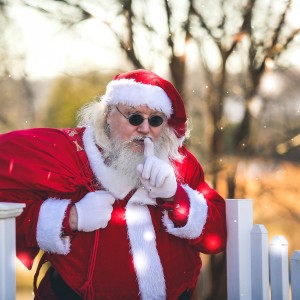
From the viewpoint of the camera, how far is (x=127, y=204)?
231cm

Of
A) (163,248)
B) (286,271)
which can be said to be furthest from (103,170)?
(286,271)

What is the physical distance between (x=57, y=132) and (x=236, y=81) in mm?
2165

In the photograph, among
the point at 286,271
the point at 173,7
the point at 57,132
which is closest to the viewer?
the point at 286,271

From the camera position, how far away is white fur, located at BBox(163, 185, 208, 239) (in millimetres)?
2273

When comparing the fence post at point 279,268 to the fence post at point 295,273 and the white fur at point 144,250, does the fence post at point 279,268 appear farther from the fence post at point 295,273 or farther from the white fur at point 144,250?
the white fur at point 144,250

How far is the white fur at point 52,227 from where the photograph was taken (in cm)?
218

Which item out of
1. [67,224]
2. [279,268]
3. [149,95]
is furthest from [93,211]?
[279,268]

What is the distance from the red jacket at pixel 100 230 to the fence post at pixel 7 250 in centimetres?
38

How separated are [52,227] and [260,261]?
0.62 metres

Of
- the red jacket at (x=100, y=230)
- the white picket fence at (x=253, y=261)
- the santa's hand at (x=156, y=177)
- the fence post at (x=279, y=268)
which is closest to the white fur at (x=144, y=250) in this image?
the red jacket at (x=100, y=230)

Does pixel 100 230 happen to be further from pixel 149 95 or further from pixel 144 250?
pixel 149 95

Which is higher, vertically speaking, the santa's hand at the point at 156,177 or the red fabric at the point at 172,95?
the red fabric at the point at 172,95

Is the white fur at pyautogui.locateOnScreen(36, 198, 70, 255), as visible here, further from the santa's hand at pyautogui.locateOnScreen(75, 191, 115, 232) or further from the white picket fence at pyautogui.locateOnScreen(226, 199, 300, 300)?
the white picket fence at pyautogui.locateOnScreen(226, 199, 300, 300)

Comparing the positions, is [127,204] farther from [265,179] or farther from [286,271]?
[265,179]
